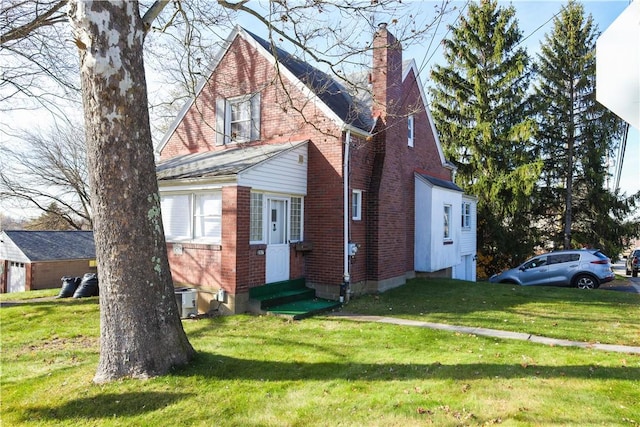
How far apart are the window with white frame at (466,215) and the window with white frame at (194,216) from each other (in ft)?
43.2

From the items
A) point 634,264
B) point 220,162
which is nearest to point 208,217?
point 220,162

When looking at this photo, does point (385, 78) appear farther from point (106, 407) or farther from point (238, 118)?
point (106, 407)

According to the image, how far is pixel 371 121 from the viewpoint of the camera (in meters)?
12.9

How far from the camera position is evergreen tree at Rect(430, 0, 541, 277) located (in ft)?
74.0

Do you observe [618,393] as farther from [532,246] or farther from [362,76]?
[532,246]

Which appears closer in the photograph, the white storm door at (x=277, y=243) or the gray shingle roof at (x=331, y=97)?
the white storm door at (x=277, y=243)

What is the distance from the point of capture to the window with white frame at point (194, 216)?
34.0 feet

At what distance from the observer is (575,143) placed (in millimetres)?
23766

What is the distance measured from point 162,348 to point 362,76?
11.7 meters

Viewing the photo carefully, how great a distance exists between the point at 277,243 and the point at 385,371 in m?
6.03

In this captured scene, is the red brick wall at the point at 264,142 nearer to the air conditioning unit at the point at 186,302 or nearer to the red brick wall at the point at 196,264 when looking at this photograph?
the red brick wall at the point at 196,264

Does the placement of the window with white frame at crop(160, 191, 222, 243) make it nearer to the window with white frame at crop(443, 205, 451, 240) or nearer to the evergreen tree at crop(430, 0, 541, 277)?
the window with white frame at crop(443, 205, 451, 240)

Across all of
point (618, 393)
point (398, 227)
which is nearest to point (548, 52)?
point (398, 227)

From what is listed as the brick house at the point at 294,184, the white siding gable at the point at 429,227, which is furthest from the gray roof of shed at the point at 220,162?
the white siding gable at the point at 429,227
